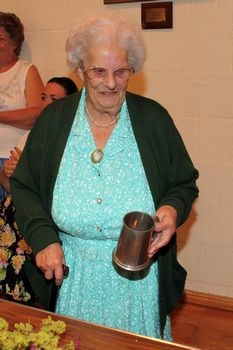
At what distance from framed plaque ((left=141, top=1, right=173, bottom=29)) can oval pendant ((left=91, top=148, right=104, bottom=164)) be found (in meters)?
1.15

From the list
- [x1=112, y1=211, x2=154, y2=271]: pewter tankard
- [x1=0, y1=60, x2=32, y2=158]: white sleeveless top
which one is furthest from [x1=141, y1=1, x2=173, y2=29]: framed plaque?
[x1=112, y1=211, x2=154, y2=271]: pewter tankard

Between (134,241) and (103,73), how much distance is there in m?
0.55

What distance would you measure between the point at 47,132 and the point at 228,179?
128 centimetres

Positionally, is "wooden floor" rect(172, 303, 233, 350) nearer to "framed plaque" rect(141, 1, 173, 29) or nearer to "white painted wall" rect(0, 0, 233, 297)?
"white painted wall" rect(0, 0, 233, 297)

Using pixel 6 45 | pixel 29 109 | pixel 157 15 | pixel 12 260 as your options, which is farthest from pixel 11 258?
pixel 157 15

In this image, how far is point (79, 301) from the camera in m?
1.52

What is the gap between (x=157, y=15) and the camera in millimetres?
2318

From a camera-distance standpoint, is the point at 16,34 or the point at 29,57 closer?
the point at 16,34

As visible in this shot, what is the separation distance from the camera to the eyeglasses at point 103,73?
140 cm

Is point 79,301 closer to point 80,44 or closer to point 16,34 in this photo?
point 80,44

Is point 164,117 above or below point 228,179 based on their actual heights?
above

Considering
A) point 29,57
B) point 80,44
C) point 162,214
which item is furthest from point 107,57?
point 29,57

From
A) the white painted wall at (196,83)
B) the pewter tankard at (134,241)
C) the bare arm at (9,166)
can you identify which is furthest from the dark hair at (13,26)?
the pewter tankard at (134,241)

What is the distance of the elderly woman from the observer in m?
1.41
